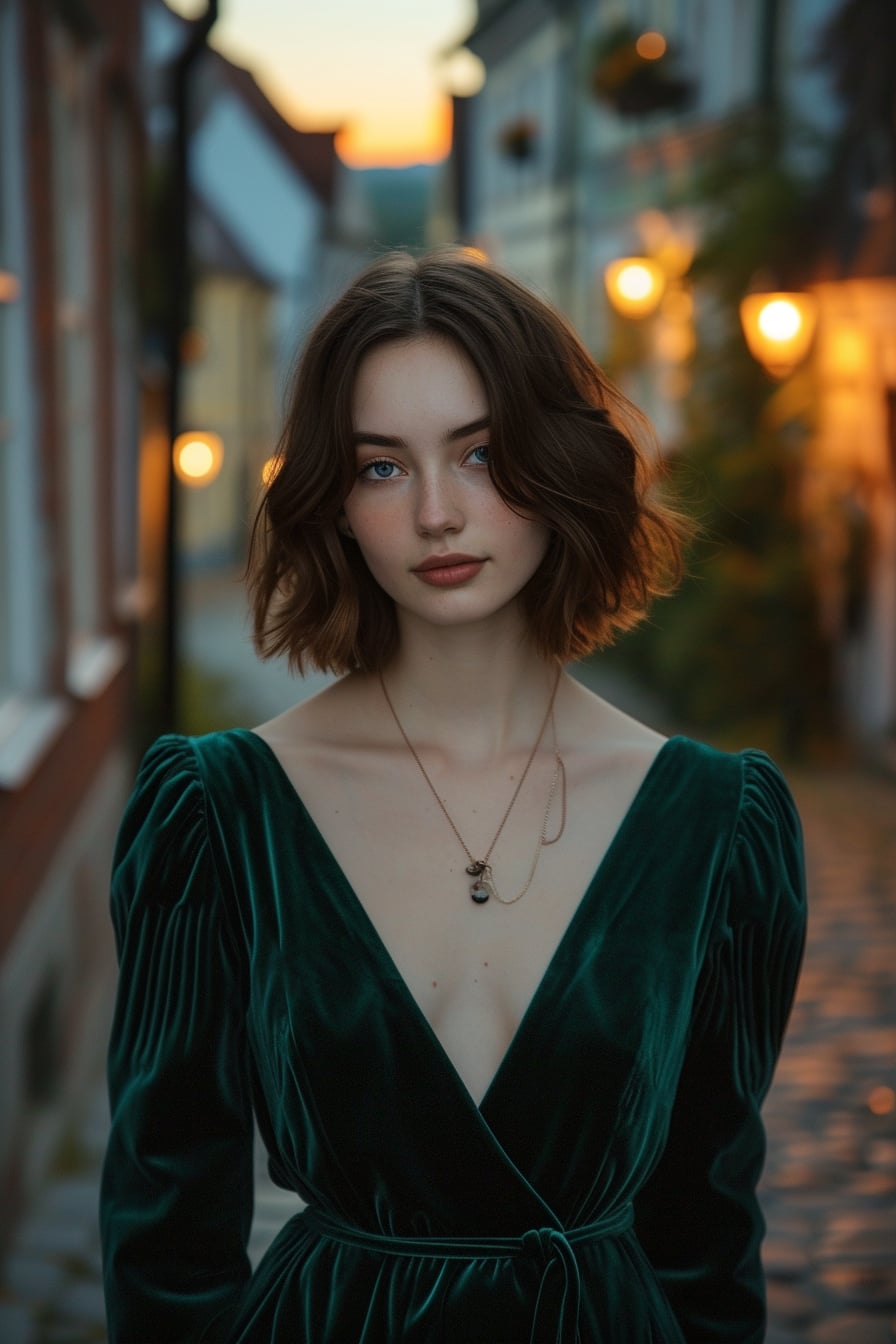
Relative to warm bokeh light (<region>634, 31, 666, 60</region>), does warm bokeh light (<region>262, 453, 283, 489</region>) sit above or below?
below

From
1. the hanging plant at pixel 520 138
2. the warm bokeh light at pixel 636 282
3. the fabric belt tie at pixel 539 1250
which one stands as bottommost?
the fabric belt tie at pixel 539 1250

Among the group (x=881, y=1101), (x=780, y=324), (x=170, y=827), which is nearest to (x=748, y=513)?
(x=780, y=324)

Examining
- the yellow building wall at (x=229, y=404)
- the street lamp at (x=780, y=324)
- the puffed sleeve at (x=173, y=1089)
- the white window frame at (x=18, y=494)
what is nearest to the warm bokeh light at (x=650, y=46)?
the street lamp at (x=780, y=324)

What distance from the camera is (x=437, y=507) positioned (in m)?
1.66

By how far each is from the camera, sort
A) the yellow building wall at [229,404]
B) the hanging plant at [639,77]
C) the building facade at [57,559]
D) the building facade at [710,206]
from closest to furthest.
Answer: the building facade at [57,559], the building facade at [710,206], the hanging plant at [639,77], the yellow building wall at [229,404]

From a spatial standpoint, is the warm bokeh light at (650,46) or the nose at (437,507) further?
the warm bokeh light at (650,46)

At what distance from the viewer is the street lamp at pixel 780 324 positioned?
9211 mm

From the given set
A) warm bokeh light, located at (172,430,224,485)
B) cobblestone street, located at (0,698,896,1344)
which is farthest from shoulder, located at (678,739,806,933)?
warm bokeh light, located at (172,430,224,485)

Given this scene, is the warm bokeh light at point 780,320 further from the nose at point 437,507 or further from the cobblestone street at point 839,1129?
the nose at point 437,507

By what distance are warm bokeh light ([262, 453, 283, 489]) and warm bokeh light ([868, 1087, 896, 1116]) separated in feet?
11.7

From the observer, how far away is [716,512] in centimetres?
1112

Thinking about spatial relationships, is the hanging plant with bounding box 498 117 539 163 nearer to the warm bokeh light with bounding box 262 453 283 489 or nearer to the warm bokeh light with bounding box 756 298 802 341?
the warm bokeh light with bounding box 756 298 802 341

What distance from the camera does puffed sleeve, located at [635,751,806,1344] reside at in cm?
177

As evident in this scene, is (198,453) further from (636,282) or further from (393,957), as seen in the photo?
(393,957)
